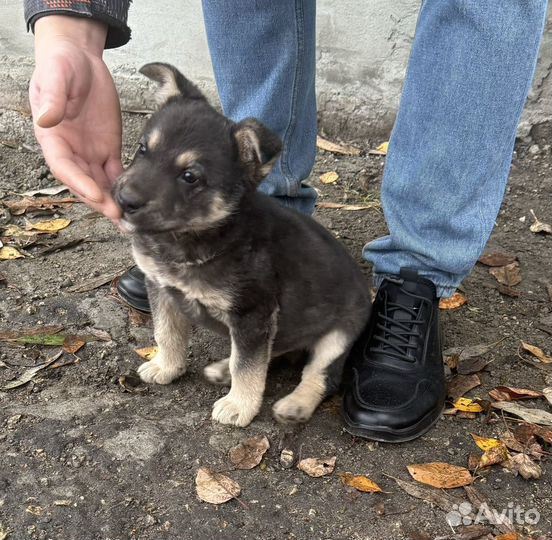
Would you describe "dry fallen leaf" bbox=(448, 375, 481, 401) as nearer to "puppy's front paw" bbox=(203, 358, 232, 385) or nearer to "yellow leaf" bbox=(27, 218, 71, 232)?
"puppy's front paw" bbox=(203, 358, 232, 385)

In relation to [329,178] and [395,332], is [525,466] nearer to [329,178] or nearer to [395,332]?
[395,332]

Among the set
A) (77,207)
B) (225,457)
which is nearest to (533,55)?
(225,457)

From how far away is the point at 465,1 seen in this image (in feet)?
9.96

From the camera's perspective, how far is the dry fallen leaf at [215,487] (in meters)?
2.81

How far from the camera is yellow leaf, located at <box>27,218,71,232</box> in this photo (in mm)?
4906

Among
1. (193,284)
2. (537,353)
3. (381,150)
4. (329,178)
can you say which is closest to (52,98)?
(193,284)

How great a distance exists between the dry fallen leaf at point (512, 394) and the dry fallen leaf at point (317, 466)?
945 mm

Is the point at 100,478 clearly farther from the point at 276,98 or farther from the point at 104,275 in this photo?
the point at 276,98

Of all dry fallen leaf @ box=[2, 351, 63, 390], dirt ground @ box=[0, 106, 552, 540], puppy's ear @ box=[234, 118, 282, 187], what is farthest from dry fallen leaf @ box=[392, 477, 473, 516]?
dry fallen leaf @ box=[2, 351, 63, 390]

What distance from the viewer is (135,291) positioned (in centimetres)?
399

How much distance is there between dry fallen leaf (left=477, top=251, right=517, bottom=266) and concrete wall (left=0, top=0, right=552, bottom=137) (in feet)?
5.80

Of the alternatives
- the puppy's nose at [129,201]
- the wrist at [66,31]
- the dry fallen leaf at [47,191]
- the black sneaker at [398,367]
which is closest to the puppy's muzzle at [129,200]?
the puppy's nose at [129,201]

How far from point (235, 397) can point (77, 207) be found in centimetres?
266

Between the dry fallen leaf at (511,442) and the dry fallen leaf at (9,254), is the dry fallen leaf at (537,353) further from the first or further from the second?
the dry fallen leaf at (9,254)
